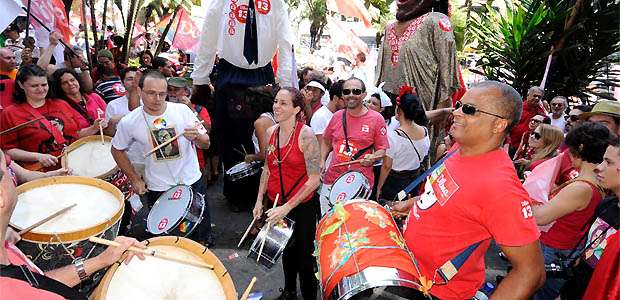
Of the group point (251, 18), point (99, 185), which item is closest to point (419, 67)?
point (251, 18)

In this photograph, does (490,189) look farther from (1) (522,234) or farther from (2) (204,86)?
(2) (204,86)

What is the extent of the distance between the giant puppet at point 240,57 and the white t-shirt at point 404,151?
1956mm

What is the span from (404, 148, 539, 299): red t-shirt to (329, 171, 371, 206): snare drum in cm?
169

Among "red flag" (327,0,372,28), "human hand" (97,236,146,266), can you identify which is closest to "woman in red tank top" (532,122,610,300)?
"human hand" (97,236,146,266)

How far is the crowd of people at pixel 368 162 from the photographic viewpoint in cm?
212

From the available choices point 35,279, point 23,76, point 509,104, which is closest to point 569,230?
point 509,104

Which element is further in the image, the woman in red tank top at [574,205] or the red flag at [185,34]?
the red flag at [185,34]

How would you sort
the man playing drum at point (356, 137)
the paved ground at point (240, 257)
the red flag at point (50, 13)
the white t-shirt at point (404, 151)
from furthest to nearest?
the red flag at point (50, 13) → the white t-shirt at point (404, 151) → the man playing drum at point (356, 137) → the paved ground at point (240, 257)

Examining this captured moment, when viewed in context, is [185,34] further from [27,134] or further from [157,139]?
[157,139]

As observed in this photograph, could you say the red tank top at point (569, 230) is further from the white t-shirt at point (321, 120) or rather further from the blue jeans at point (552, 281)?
the white t-shirt at point (321, 120)

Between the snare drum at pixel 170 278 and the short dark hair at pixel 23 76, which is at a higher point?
the short dark hair at pixel 23 76

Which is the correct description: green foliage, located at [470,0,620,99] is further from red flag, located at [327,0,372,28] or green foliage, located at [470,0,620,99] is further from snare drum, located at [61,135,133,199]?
snare drum, located at [61,135,133,199]

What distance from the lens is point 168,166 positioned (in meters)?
4.32

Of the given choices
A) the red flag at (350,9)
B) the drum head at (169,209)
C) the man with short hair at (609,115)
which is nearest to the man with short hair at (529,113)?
the man with short hair at (609,115)
